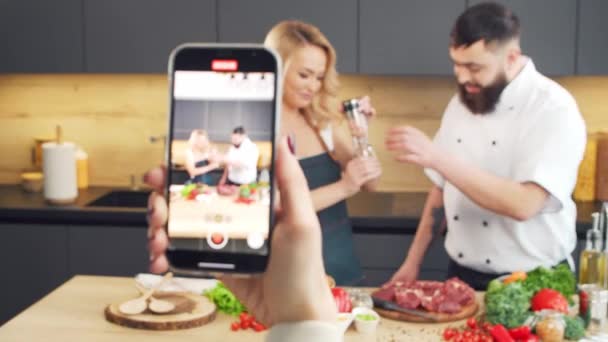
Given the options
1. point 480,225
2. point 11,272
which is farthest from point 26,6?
point 480,225

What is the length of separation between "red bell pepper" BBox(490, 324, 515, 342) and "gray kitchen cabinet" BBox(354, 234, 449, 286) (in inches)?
59.1

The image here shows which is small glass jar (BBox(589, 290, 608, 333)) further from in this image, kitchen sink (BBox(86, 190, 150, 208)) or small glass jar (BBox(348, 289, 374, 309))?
kitchen sink (BBox(86, 190, 150, 208))

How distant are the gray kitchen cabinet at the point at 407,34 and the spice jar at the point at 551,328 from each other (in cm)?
183

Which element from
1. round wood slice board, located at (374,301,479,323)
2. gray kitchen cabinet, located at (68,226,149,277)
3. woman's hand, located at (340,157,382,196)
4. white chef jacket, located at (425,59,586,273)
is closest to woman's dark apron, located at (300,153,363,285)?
woman's hand, located at (340,157,382,196)

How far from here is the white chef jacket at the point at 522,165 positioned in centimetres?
261

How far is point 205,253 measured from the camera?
1.26m

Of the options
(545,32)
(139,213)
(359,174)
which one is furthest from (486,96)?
(139,213)

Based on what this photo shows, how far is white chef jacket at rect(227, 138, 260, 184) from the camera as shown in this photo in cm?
120

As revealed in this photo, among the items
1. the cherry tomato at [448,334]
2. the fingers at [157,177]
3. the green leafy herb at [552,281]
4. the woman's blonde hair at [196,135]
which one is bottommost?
the cherry tomato at [448,334]

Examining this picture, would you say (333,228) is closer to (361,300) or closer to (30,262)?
(361,300)

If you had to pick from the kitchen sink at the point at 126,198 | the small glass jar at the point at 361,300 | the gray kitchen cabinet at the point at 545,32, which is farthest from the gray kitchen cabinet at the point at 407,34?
the small glass jar at the point at 361,300

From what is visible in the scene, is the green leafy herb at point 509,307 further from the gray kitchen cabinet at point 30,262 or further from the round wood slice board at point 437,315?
the gray kitchen cabinet at point 30,262

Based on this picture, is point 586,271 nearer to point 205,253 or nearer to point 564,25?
point 205,253

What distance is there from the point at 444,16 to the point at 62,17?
1.68 meters
